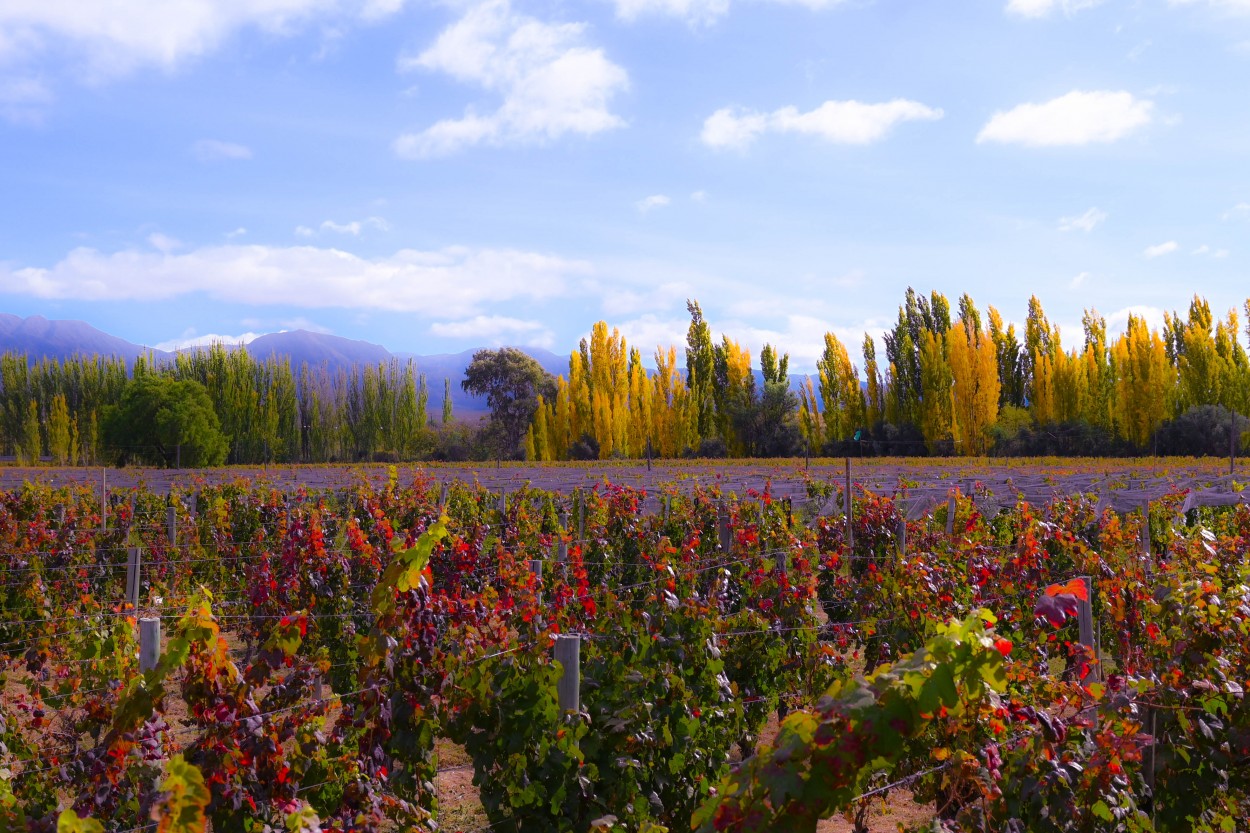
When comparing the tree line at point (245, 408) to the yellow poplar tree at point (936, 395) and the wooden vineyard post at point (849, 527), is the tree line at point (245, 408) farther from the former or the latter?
the wooden vineyard post at point (849, 527)

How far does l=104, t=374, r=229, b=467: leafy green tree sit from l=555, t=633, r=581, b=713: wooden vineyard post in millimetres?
42968

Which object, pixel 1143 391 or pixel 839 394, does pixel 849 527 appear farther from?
pixel 839 394

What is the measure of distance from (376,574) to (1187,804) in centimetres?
557

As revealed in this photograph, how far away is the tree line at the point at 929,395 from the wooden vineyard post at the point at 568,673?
39.9 m

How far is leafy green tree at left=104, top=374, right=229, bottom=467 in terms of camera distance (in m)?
42.2

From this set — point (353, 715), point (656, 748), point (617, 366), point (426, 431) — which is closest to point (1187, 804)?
point (656, 748)

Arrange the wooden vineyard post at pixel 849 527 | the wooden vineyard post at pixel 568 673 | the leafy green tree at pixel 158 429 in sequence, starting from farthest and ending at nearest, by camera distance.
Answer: the leafy green tree at pixel 158 429 < the wooden vineyard post at pixel 849 527 < the wooden vineyard post at pixel 568 673

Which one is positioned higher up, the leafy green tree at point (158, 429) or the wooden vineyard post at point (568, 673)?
the leafy green tree at point (158, 429)

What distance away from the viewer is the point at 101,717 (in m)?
3.80

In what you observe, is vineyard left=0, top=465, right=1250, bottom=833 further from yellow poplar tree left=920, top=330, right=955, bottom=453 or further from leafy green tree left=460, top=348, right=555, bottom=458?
leafy green tree left=460, top=348, right=555, bottom=458

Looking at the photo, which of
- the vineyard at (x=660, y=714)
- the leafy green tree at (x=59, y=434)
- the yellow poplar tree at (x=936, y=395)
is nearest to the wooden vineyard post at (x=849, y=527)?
the vineyard at (x=660, y=714)

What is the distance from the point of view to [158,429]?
42219mm

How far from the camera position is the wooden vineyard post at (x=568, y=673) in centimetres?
362

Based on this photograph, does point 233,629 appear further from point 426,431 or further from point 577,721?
point 426,431
